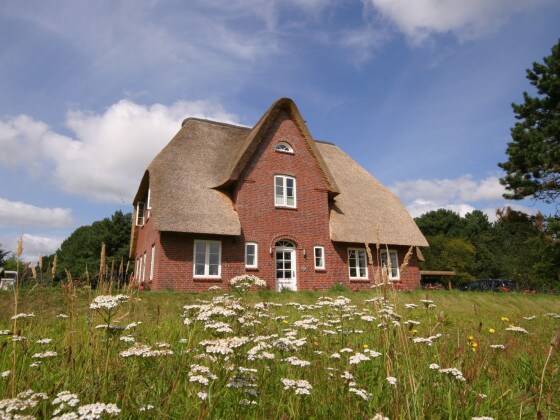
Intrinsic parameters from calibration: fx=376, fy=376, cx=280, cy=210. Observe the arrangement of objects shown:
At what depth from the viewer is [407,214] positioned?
886 inches

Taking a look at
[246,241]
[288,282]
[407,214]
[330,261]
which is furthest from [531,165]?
[246,241]

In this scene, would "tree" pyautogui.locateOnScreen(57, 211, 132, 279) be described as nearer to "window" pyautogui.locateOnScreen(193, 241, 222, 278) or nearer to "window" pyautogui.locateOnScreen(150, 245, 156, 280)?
"window" pyautogui.locateOnScreen(150, 245, 156, 280)

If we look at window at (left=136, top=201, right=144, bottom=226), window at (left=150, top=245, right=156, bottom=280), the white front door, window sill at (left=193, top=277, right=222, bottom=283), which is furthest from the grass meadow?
window at (left=136, top=201, right=144, bottom=226)

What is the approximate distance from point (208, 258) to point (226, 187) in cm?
352

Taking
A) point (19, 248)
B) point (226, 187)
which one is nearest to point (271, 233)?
point (226, 187)

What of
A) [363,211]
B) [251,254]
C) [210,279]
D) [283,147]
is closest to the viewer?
[210,279]

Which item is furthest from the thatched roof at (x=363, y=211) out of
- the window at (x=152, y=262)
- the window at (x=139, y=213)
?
the window at (x=139, y=213)

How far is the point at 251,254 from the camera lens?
56.6 feet

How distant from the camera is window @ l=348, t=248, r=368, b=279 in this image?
19734 mm

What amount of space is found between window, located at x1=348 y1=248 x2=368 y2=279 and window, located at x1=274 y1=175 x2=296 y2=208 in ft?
13.7

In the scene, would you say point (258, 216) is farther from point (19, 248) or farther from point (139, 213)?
point (19, 248)

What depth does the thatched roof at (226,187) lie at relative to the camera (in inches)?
635

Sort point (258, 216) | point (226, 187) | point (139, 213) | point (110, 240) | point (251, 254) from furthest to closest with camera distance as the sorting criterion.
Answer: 1. point (110, 240)
2. point (139, 213)
3. point (226, 187)
4. point (258, 216)
5. point (251, 254)

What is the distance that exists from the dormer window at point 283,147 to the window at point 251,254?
5.08 metres
